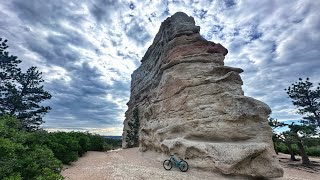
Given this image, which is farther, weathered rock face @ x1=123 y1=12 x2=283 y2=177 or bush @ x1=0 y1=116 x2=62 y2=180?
weathered rock face @ x1=123 y1=12 x2=283 y2=177

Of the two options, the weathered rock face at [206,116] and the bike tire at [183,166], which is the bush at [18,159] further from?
the weathered rock face at [206,116]

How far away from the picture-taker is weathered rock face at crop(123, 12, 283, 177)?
1465cm

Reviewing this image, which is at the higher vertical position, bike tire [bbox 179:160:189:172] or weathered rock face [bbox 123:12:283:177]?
weathered rock face [bbox 123:12:283:177]

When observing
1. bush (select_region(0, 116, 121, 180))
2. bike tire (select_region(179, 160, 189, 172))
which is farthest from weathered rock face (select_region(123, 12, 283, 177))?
bush (select_region(0, 116, 121, 180))

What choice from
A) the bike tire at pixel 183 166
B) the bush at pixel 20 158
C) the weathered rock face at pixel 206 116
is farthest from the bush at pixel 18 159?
the weathered rock face at pixel 206 116

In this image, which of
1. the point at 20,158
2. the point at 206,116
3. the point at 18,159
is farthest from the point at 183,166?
the point at 18,159

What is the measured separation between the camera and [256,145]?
14.9 metres

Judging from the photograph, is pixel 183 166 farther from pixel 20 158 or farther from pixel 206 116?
pixel 20 158

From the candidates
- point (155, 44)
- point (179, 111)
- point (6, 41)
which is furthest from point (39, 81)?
point (179, 111)

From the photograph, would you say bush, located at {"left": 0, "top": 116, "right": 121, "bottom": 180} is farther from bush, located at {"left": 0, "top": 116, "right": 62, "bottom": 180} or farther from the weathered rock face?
the weathered rock face

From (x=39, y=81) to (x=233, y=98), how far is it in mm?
28954

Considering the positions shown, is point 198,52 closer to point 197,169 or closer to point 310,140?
point 197,169

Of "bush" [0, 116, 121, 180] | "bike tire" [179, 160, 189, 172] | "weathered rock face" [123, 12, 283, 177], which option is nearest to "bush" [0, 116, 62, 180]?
"bush" [0, 116, 121, 180]

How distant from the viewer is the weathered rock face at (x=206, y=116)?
1465cm
